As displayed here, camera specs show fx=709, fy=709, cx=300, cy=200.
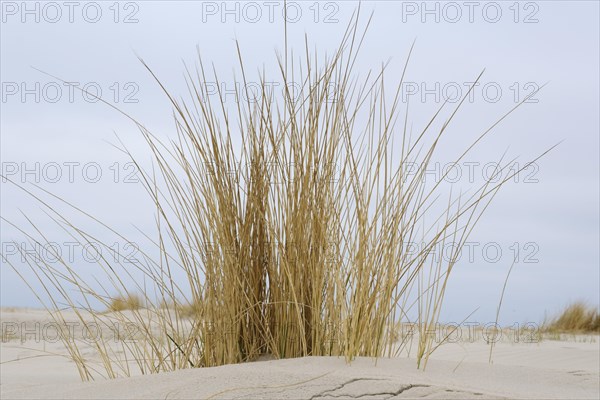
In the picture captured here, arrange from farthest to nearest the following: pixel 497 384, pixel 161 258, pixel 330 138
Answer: pixel 161 258
pixel 330 138
pixel 497 384

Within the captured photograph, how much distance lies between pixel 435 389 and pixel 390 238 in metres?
0.53

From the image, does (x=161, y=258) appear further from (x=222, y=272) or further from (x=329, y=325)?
(x=329, y=325)

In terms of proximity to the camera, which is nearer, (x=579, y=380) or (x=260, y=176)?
(x=260, y=176)

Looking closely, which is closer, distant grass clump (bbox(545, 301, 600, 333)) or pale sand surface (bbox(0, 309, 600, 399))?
pale sand surface (bbox(0, 309, 600, 399))

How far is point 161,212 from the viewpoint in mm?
2467

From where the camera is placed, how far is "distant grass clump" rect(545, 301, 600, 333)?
22.2 feet

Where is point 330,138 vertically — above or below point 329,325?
above

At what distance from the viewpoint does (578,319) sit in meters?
6.79

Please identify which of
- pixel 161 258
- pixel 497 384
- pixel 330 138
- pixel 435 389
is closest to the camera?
pixel 435 389

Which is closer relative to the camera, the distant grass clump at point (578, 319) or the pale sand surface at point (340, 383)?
the pale sand surface at point (340, 383)

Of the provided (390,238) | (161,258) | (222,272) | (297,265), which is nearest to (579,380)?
(390,238)

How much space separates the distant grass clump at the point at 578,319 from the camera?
22.2 ft

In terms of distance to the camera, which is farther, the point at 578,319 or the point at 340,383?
the point at 578,319

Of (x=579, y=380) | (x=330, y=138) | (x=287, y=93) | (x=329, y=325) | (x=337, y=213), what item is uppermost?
(x=287, y=93)
